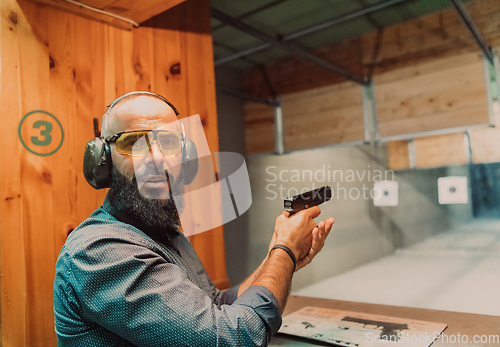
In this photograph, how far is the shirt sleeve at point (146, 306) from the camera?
0.60m

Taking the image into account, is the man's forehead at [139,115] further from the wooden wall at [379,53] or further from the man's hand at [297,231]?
the wooden wall at [379,53]

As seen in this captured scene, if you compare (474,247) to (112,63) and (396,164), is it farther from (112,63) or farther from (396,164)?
(112,63)

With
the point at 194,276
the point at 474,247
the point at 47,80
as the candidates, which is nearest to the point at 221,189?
the point at 194,276

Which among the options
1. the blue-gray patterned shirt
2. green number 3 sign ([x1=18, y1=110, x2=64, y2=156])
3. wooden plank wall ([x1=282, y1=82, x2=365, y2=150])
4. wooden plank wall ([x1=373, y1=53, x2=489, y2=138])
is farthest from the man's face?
wooden plank wall ([x1=282, y1=82, x2=365, y2=150])

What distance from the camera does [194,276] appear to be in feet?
3.10

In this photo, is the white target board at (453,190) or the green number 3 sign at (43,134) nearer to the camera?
the green number 3 sign at (43,134)

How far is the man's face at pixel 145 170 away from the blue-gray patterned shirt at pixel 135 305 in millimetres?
149

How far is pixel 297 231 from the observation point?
0.85 metres

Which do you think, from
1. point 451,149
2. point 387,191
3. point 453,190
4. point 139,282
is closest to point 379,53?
point 451,149

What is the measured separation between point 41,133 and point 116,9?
50 centimetres

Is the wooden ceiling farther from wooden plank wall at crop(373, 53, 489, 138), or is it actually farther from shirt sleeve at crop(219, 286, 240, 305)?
wooden plank wall at crop(373, 53, 489, 138)

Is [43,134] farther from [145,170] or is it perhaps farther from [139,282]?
[139,282]

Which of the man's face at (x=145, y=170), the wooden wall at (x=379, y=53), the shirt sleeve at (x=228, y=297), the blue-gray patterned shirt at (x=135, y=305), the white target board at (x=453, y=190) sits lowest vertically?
the shirt sleeve at (x=228, y=297)

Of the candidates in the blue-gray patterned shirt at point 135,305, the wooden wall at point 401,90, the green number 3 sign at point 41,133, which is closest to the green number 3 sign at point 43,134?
the green number 3 sign at point 41,133
